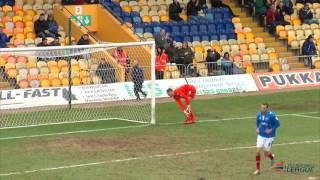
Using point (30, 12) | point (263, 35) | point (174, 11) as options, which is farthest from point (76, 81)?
point (263, 35)

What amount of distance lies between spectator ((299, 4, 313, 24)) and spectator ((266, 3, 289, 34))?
3.53 ft

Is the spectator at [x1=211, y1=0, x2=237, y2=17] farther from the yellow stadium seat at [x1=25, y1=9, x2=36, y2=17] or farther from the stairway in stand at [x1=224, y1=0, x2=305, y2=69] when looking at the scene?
the yellow stadium seat at [x1=25, y1=9, x2=36, y2=17]

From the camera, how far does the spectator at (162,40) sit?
110ft

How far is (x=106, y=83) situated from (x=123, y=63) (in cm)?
113

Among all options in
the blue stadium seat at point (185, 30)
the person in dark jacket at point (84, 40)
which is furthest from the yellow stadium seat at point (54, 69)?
the blue stadium seat at point (185, 30)

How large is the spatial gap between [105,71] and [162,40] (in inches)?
254

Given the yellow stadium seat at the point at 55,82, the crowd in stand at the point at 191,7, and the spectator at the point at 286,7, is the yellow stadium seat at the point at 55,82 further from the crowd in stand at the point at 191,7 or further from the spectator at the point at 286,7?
the spectator at the point at 286,7

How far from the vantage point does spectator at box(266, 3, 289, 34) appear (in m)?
38.6

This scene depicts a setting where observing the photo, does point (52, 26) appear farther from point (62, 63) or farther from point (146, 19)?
point (62, 63)

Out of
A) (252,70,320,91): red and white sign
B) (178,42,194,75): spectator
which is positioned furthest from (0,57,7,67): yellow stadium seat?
(252,70,320,91): red and white sign

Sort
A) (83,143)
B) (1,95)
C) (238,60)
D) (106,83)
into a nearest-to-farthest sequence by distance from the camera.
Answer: (83,143) → (1,95) → (106,83) → (238,60)

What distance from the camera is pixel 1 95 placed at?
26266mm

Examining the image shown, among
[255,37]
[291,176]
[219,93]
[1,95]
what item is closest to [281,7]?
[255,37]

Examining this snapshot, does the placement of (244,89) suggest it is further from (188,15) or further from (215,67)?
(188,15)
